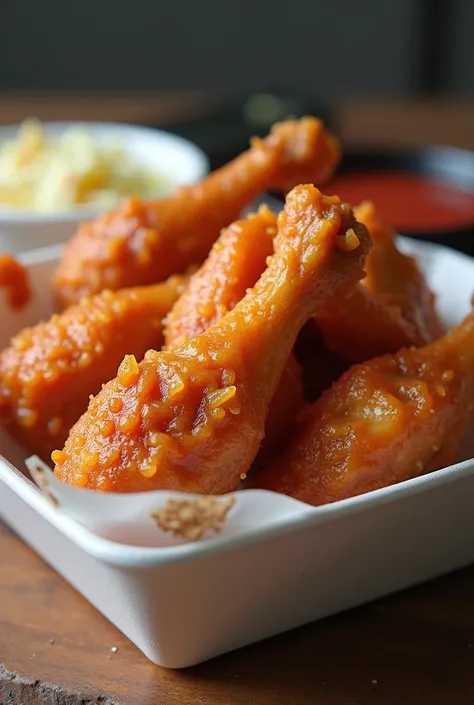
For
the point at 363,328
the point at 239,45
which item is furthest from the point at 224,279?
the point at 239,45

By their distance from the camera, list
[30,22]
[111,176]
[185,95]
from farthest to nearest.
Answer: [30,22]
[185,95]
[111,176]

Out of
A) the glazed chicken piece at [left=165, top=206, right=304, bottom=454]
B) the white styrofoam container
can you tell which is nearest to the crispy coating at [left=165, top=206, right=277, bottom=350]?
the glazed chicken piece at [left=165, top=206, right=304, bottom=454]

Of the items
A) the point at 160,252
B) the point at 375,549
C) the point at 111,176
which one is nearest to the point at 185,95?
the point at 111,176

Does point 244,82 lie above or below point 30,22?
below

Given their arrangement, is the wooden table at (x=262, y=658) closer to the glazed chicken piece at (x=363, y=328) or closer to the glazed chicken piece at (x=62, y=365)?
the glazed chicken piece at (x=62, y=365)

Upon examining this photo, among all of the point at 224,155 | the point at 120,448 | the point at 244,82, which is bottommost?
the point at 244,82

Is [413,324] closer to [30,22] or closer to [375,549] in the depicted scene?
[375,549]

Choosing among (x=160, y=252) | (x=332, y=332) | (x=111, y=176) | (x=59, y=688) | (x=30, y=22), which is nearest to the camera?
(x=59, y=688)

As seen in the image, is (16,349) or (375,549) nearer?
(375,549)
